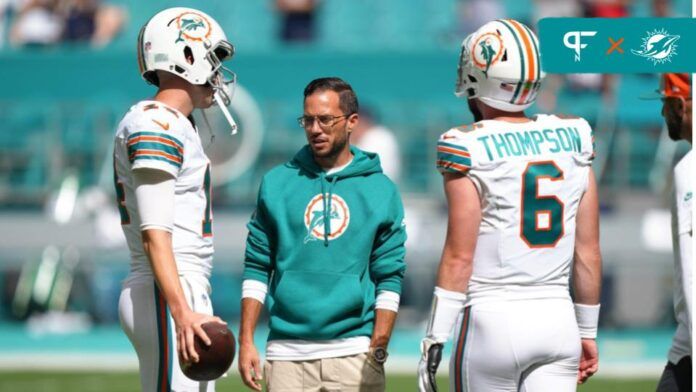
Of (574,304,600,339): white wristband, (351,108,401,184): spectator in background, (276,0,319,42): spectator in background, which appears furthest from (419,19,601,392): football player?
(276,0,319,42): spectator in background

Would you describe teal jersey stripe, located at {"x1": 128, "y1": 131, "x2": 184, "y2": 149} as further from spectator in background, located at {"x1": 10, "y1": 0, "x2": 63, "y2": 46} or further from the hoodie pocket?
spectator in background, located at {"x1": 10, "y1": 0, "x2": 63, "y2": 46}

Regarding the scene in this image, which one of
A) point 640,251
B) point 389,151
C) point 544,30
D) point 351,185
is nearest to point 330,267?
point 351,185

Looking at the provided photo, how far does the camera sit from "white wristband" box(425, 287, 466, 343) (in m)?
4.54

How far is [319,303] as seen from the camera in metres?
4.84

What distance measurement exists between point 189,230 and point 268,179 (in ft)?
1.37

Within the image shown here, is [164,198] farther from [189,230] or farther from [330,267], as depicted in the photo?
[330,267]

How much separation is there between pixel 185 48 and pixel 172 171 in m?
0.50

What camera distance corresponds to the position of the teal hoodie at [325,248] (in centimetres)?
486

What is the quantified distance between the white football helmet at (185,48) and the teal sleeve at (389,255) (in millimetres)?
653

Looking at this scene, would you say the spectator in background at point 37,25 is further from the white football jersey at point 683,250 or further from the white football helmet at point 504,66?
the white football jersey at point 683,250

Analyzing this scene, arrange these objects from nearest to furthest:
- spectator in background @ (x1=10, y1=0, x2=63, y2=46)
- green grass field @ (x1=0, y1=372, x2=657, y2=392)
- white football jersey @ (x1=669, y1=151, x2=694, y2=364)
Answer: white football jersey @ (x1=669, y1=151, x2=694, y2=364) → green grass field @ (x1=0, y1=372, x2=657, y2=392) → spectator in background @ (x1=10, y1=0, x2=63, y2=46)

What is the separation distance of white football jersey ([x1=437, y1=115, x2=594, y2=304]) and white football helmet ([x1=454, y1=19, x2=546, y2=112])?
11 centimetres

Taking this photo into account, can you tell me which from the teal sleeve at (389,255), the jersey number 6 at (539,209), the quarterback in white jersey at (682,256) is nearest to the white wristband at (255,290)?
the teal sleeve at (389,255)

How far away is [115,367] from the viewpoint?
11477 mm
